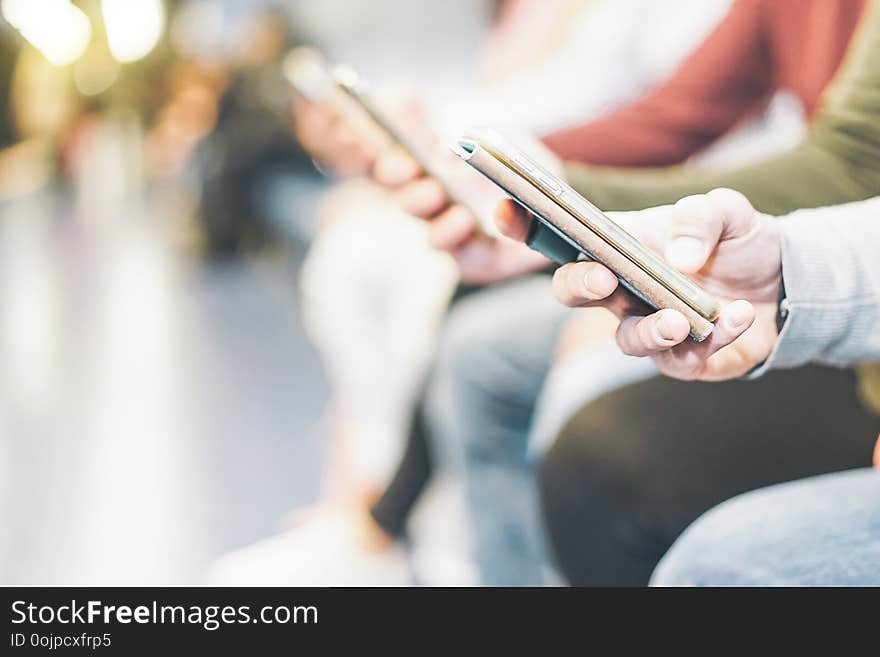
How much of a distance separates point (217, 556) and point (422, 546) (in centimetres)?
22

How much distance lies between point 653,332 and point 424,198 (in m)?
0.22

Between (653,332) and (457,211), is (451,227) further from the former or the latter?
(653,332)

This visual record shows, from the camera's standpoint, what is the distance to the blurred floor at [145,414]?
886mm

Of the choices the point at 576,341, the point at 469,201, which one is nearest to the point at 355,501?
the point at 576,341

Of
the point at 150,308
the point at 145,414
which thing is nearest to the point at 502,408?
the point at 145,414

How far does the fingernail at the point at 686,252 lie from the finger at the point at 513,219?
0.06m

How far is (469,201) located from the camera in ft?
1.83

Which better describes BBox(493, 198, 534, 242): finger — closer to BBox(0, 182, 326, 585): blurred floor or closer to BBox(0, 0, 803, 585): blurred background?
BBox(0, 0, 803, 585): blurred background

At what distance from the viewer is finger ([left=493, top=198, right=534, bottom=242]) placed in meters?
0.37

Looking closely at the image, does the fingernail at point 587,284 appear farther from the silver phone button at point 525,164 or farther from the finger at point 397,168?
the finger at point 397,168

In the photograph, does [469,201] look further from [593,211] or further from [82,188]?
[82,188]

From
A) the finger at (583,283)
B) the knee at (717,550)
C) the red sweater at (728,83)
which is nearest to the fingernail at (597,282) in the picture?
the finger at (583,283)

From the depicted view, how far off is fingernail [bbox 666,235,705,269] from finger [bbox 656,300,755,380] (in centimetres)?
2

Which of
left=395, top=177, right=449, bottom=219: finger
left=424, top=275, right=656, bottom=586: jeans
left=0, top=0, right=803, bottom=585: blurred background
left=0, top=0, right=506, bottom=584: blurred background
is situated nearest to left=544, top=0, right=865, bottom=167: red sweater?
left=0, top=0, right=803, bottom=585: blurred background
